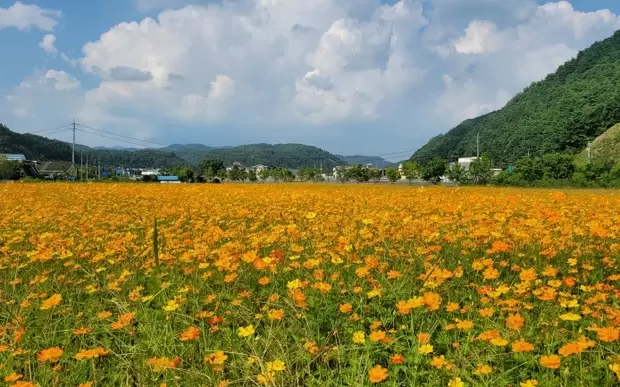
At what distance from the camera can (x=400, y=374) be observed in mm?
2443

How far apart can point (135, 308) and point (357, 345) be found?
4.87 ft

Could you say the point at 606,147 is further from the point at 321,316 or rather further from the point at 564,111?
the point at 321,316

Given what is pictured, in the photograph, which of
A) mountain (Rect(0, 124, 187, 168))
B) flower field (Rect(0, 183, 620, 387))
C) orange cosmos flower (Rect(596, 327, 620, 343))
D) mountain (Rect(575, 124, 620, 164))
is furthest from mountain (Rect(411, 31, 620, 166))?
orange cosmos flower (Rect(596, 327, 620, 343))

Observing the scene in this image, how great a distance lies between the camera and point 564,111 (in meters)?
74.5

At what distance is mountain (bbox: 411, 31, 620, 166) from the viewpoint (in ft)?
229

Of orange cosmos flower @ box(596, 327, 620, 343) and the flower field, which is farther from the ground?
orange cosmos flower @ box(596, 327, 620, 343)

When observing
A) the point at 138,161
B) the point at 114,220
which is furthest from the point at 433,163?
the point at 138,161

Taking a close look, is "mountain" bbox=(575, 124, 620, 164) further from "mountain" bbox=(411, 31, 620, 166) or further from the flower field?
the flower field

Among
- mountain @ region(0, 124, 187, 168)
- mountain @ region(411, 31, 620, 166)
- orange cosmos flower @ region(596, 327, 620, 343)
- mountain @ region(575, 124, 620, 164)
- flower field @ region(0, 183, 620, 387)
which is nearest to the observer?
orange cosmos flower @ region(596, 327, 620, 343)

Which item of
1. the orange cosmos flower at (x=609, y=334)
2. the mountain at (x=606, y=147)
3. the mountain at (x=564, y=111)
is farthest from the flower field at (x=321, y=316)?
the mountain at (x=564, y=111)

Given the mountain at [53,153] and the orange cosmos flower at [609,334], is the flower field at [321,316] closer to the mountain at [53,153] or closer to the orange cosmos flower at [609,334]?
the orange cosmos flower at [609,334]

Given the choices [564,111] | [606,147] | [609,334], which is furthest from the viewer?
[564,111]

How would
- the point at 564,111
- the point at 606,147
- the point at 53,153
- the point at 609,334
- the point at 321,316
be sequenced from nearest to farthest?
the point at 609,334
the point at 321,316
the point at 606,147
the point at 564,111
the point at 53,153

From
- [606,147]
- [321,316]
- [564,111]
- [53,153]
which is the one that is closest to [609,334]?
[321,316]
